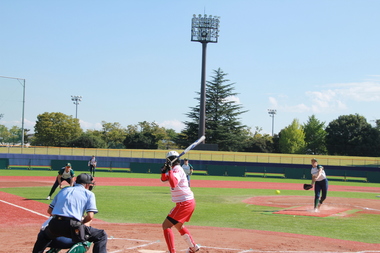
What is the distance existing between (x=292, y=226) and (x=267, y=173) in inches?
1325

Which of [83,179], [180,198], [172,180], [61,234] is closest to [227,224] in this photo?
[180,198]

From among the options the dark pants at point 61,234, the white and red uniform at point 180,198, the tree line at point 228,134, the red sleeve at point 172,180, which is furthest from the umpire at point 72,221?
the tree line at point 228,134

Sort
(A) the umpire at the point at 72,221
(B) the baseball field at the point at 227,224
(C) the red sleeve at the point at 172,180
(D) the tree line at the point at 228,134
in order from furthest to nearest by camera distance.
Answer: (D) the tree line at the point at 228,134
(B) the baseball field at the point at 227,224
(C) the red sleeve at the point at 172,180
(A) the umpire at the point at 72,221

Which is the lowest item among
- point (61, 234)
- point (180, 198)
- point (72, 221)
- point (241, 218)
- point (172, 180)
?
point (241, 218)

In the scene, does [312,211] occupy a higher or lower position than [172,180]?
lower

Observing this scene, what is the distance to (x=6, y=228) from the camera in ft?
40.6

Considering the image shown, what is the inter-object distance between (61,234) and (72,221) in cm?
28

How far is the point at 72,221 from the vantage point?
625 cm

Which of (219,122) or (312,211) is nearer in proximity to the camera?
(312,211)

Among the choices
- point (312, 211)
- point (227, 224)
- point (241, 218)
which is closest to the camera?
point (227, 224)

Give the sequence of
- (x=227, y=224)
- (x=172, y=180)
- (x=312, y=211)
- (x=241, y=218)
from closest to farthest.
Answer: (x=172, y=180) → (x=227, y=224) → (x=241, y=218) → (x=312, y=211)

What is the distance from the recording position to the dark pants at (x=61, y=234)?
20.5 ft

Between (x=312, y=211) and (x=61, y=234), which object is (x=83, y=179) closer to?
(x=61, y=234)

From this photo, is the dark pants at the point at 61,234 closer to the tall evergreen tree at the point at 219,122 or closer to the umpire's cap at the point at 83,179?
the umpire's cap at the point at 83,179
